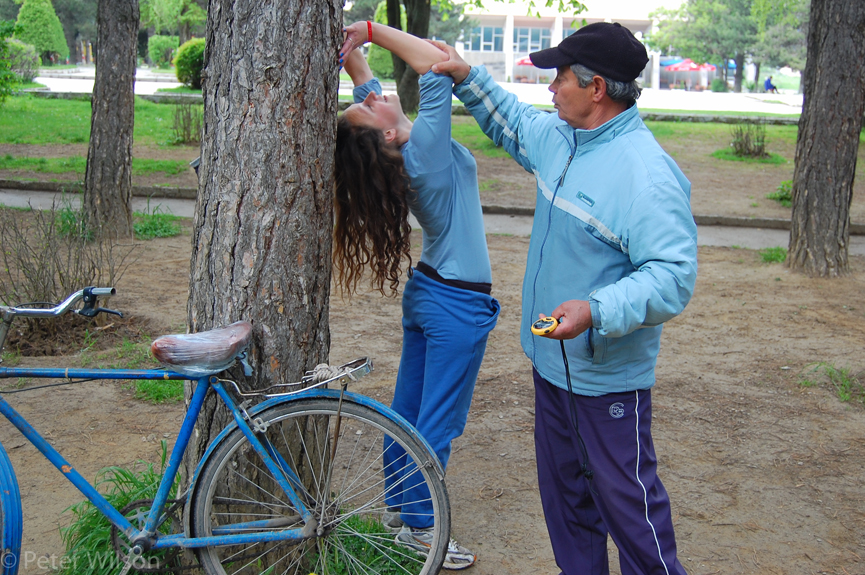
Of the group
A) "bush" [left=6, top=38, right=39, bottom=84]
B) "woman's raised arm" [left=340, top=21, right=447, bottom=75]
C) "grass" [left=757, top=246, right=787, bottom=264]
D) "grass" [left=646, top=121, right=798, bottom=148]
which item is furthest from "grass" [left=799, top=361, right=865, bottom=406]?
"bush" [left=6, top=38, right=39, bottom=84]

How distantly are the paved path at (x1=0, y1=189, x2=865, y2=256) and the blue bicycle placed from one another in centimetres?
637

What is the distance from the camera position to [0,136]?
46.2ft

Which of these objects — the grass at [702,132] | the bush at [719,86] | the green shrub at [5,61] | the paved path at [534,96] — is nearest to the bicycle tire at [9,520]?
the green shrub at [5,61]

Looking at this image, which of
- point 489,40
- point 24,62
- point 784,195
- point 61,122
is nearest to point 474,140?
point 784,195

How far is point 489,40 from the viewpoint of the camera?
193ft

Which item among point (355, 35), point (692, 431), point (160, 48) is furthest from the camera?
point (160, 48)

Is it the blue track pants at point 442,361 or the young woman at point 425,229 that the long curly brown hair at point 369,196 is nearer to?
the young woman at point 425,229

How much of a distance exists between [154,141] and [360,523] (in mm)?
12716

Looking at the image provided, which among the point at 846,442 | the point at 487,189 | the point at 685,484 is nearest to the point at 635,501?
the point at 685,484

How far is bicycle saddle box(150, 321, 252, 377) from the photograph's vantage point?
2113 mm

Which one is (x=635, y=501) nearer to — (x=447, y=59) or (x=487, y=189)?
(x=447, y=59)

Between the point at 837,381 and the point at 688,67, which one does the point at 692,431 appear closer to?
the point at 837,381

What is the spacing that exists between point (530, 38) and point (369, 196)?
198 ft

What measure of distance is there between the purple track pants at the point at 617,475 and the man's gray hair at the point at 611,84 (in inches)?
34.6
